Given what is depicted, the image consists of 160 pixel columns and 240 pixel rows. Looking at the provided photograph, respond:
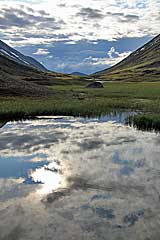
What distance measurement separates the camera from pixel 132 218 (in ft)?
47.6

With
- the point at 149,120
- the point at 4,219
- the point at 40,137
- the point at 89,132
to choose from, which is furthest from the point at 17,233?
the point at 149,120

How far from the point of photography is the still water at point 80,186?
44.5 ft

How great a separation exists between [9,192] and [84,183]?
412cm

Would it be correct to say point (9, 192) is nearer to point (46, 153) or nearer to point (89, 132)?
point (46, 153)

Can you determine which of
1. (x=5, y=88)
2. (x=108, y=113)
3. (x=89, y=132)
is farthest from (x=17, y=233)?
(x=5, y=88)

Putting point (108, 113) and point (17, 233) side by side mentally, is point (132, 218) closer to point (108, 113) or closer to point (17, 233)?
point (17, 233)

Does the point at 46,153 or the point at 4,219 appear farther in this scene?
the point at 46,153

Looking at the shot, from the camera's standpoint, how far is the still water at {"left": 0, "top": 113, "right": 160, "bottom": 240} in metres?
13.6

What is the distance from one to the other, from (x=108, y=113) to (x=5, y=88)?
123 feet

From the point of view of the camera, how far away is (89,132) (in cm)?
3422

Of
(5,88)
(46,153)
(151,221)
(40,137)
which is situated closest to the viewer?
(151,221)

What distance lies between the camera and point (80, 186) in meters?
18.5

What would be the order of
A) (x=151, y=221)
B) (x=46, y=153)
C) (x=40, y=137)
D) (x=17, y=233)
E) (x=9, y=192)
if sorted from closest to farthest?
(x=17, y=233)
(x=151, y=221)
(x=9, y=192)
(x=46, y=153)
(x=40, y=137)

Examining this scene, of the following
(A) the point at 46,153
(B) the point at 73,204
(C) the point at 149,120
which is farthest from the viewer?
(C) the point at 149,120
